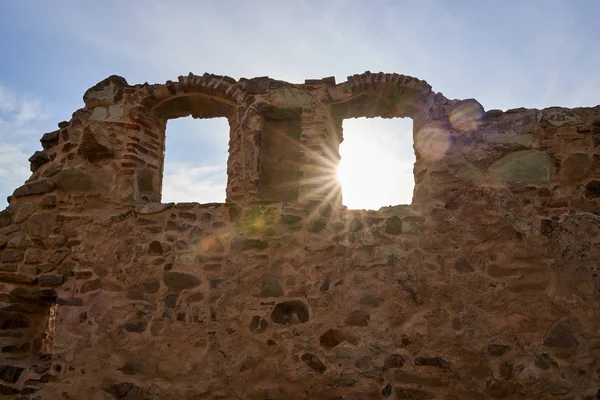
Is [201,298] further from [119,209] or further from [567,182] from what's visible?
[567,182]

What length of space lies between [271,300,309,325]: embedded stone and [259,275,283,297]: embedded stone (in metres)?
0.10

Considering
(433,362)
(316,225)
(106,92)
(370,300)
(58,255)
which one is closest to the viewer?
(433,362)

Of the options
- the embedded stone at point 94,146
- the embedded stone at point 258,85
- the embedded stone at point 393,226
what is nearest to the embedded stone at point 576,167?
the embedded stone at point 393,226

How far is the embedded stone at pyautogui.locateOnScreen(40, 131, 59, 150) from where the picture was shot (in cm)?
473

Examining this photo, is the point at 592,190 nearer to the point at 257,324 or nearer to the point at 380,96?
the point at 380,96

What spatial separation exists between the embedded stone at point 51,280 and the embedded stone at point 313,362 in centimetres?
223

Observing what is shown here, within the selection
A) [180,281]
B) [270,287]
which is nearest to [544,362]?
[270,287]

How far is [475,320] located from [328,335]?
113cm

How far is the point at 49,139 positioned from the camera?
15.5 feet

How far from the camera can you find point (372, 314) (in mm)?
3803

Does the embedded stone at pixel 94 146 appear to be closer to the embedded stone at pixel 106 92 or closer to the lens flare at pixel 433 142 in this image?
the embedded stone at pixel 106 92

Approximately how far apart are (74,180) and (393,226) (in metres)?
2.96

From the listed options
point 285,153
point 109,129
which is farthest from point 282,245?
point 109,129

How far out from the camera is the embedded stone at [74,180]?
14.7 feet
